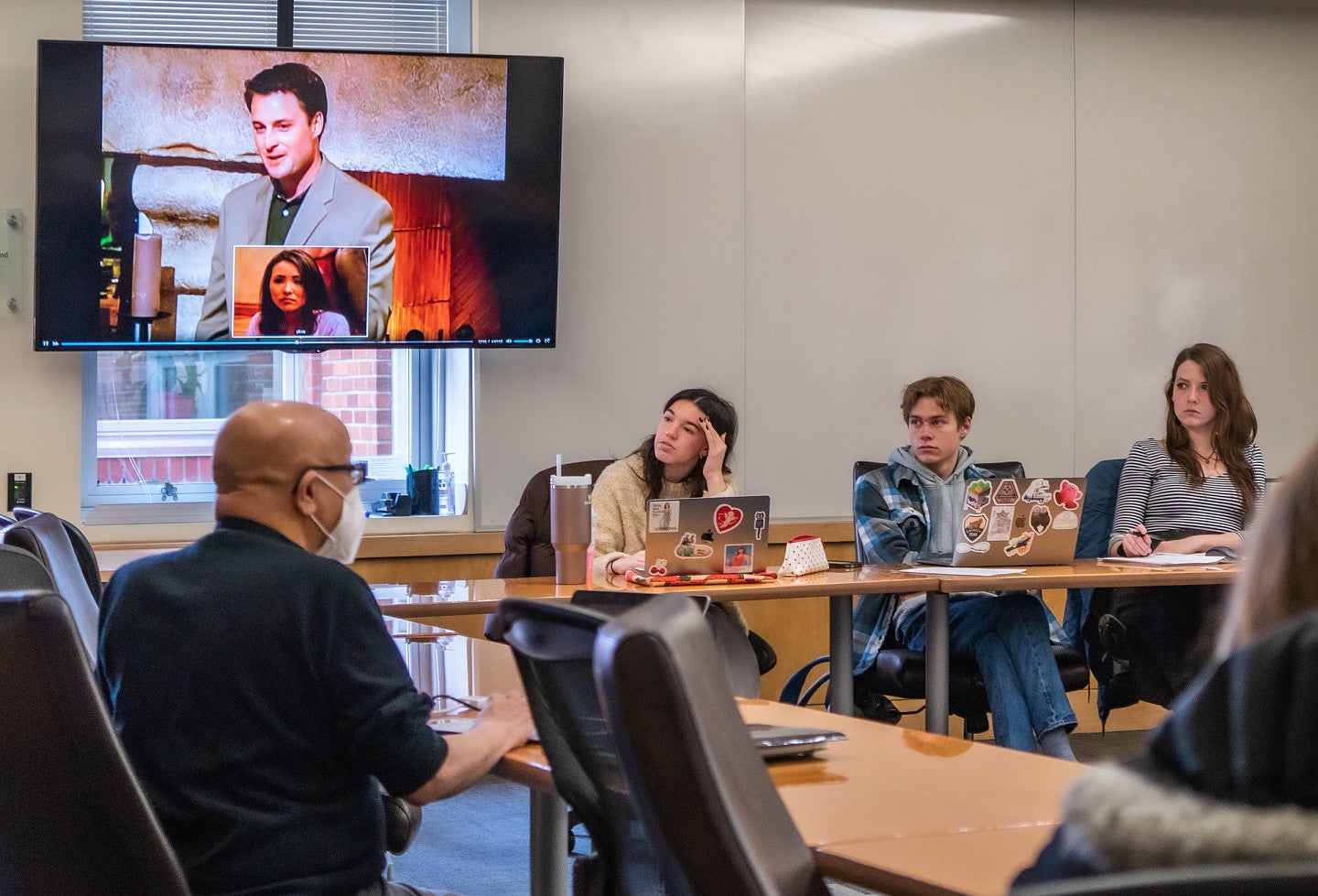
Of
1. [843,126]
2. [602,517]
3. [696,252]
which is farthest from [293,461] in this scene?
[843,126]

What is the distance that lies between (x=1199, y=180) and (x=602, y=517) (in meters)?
3.30

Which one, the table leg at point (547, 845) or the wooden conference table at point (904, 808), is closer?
the wooden conference table at point (904, 808)

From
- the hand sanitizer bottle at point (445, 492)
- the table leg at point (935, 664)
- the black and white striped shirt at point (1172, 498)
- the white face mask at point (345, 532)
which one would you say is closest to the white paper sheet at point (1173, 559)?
the black and white striped shirt at point (1172, 498)

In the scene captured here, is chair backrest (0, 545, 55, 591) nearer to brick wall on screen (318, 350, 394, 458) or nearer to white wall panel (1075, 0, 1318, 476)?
brick wall on screen (318, 350, 394, 458)

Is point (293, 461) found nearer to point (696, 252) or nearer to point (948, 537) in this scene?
point (948, 537)

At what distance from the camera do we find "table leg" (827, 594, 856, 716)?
3.99m

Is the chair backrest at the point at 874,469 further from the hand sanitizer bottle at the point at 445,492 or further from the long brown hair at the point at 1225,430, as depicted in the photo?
the hand sanitizer bottle at the point at 445,492

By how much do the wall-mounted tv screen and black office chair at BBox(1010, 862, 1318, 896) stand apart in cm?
425

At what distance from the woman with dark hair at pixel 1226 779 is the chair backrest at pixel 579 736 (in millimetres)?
655

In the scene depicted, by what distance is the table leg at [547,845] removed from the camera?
8.23ft

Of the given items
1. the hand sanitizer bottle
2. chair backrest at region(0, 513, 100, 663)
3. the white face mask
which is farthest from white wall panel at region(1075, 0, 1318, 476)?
the white face mask

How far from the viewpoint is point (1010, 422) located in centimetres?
565

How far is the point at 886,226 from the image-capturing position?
554 centimetres

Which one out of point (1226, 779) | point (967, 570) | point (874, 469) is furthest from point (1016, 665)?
point (1226, 779)
